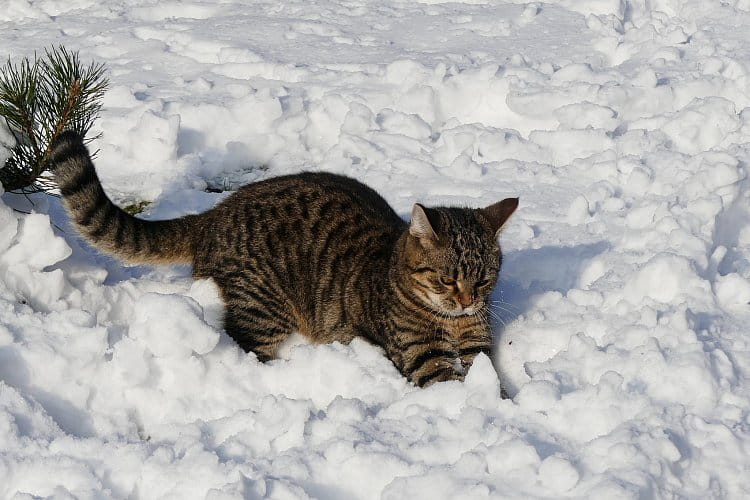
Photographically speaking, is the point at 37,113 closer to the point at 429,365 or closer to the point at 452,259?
the point at 452,259

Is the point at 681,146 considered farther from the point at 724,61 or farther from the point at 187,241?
the point at 187,241

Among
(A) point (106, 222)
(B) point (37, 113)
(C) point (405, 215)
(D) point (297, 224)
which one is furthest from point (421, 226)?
(B) point (37, 113)

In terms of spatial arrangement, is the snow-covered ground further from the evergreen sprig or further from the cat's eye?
the cat's eye

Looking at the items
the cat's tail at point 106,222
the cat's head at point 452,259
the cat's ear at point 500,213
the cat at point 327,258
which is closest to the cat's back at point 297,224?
the cat at point 327,258

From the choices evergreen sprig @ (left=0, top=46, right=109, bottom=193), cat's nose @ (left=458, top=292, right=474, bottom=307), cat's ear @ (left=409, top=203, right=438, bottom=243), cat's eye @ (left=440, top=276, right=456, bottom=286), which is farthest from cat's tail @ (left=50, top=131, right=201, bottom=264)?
cat's nose @ (left=458, top=292, right=474, bottom=307)

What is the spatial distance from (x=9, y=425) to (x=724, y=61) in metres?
5.58

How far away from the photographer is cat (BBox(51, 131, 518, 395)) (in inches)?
177

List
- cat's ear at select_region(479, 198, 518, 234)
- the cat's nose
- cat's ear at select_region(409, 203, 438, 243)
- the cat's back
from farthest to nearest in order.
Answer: the cat's back
cat's ear at select_region(479, 198, 518, 234)
the cat's nose
cat's ear at select_region(409, 203, 438, 243)

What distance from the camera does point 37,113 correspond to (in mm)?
4574

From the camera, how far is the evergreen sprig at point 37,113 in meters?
4.43

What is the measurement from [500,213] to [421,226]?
1.40 feet

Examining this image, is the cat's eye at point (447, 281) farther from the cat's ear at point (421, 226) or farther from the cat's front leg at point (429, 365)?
the cat's front leg at point (429, 365)

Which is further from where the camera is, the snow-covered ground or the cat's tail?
the cat's tail

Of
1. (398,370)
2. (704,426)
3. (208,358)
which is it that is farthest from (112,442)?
(704,426)
